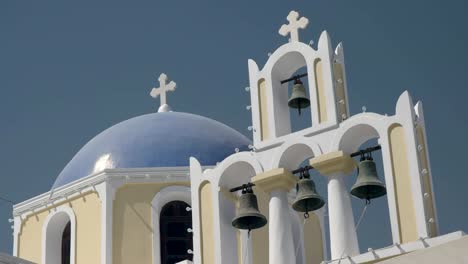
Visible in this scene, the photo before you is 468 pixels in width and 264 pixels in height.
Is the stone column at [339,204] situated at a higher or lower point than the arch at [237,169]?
lower

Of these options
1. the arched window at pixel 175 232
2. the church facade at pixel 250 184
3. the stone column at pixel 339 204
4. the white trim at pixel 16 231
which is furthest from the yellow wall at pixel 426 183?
the white trim at pixel 16 231

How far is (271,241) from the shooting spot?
1788cm

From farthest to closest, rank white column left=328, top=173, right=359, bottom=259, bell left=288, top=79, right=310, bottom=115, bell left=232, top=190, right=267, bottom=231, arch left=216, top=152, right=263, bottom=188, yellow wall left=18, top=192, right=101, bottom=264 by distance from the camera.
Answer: yellow wall left=18, top=192, right=101, bottom=264
bell left=288, top=79, right=310, bottom=115
arch left=216, top=152, right=263, bottom=188
bell left=232, top=190, right=267, bottom=231
white column left=328, top=173, right=359, bottom=259

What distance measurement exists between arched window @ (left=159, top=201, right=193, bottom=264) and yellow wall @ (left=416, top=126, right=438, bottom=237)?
5.26 meters

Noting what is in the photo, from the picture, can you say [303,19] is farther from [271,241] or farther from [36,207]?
[36,207]

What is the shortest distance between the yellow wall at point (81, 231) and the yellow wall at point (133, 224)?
309mm

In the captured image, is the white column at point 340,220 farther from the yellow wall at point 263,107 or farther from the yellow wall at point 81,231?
the yellow wall at point 81,231

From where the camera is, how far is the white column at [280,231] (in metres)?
17.7

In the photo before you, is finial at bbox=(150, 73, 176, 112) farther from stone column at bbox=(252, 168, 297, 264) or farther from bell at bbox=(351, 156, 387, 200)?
bell at bbox=(351, 156, 387, 200)

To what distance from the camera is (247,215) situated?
17984 millimetres

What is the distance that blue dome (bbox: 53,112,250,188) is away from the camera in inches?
856

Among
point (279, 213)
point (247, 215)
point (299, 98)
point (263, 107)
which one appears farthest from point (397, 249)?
point (263, 107)

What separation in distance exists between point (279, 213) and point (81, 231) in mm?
4575

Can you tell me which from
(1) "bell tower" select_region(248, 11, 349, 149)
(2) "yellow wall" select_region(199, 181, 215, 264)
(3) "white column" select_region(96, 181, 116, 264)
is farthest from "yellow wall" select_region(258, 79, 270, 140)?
(3) "white column" select_region(96, 181, 116, 264)
